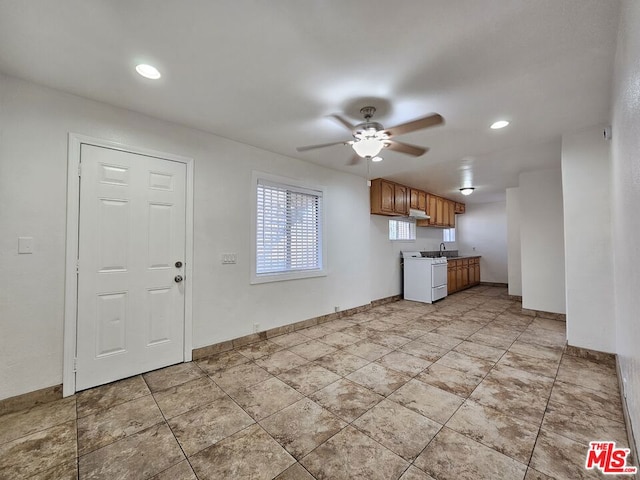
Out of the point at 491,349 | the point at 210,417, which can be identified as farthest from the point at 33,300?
the point at 491,349

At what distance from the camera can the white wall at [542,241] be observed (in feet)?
14.5

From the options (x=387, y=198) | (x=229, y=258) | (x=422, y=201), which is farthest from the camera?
(x=422, y=201)

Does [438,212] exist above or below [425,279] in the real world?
above

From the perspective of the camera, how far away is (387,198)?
5.37 metres

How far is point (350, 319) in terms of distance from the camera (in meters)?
4.50

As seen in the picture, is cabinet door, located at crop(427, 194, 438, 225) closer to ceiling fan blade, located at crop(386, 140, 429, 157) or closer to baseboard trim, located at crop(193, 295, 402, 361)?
baseboard trim, located at crop(193, 295, 402, 361)

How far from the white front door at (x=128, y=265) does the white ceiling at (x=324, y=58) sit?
0.64 meters

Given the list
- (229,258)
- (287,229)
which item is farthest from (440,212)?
(229,258)

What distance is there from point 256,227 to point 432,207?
5.06 meters

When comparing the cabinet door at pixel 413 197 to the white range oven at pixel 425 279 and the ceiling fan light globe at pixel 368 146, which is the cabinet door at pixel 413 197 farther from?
the ceiling fan light globe at pixel 368 146

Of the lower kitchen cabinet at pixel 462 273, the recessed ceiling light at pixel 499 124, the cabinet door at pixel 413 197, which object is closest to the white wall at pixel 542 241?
the lower kitchen cabinet at pixel 462 273

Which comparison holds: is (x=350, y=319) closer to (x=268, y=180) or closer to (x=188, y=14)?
(x=268, y=180)

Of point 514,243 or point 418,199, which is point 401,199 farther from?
point 514,243

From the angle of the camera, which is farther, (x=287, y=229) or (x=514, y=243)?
(x=514, y=243)
